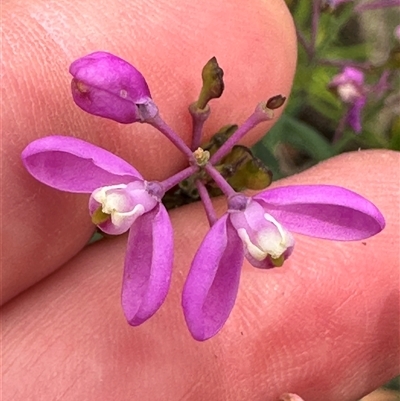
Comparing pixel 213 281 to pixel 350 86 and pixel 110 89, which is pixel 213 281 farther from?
pixel 350 86

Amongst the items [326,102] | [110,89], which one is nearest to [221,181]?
[110,89]


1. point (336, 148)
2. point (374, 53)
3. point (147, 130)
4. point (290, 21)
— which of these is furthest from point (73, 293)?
point (374, 53)

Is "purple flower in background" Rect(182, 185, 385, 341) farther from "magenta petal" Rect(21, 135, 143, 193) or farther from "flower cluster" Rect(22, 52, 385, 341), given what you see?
"magenta petal" Rect(21, 135, 143, 193)

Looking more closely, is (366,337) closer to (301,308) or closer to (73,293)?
(301,308)

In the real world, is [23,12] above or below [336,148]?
above

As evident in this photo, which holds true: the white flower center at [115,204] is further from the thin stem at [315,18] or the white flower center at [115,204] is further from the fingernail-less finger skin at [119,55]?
the thin stem at [315,18]

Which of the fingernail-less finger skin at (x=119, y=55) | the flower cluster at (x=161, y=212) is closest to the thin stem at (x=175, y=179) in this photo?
the flower cluster at (x=161, y=212)

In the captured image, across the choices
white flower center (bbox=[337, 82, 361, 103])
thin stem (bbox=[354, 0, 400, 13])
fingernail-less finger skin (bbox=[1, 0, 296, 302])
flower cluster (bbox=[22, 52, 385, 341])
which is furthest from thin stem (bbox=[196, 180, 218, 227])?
thin stem (bbox=[354, 0, 400, 13])
